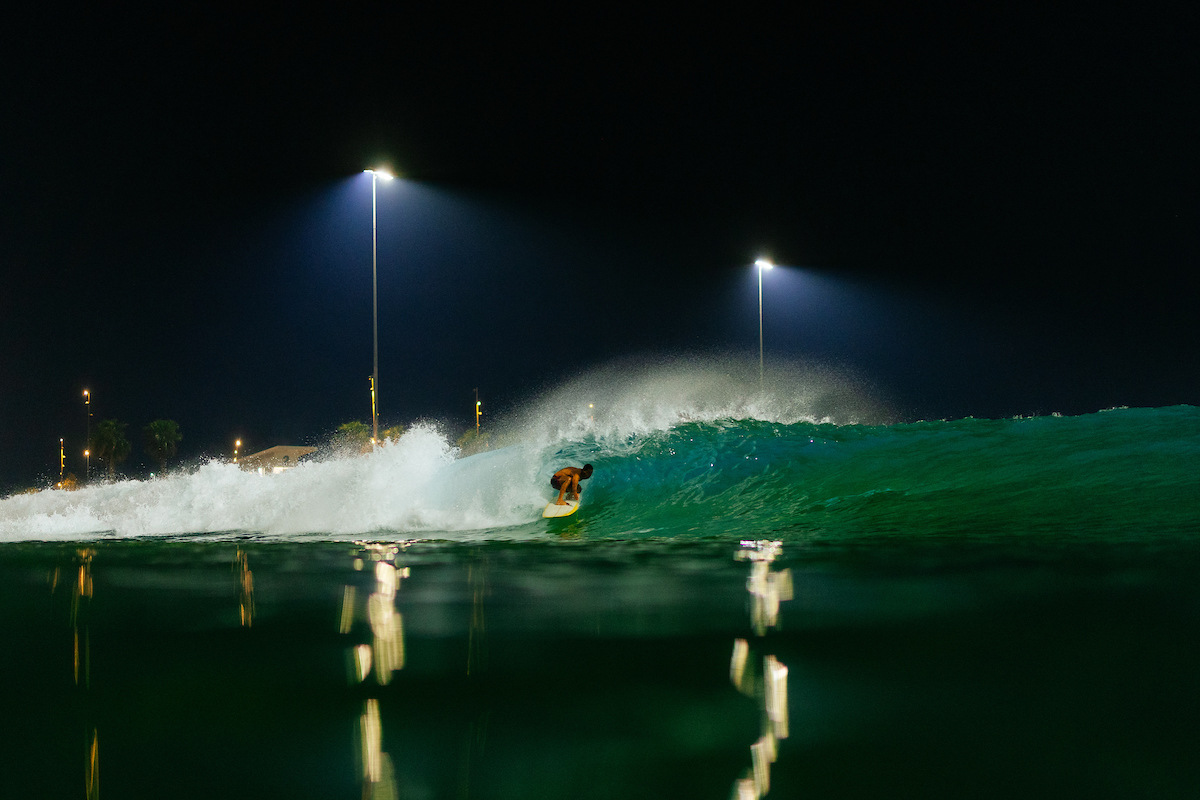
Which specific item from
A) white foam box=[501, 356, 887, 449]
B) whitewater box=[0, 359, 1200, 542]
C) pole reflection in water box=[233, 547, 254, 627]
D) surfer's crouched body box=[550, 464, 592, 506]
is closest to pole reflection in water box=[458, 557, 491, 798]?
pole reflection in water box=[233, 547, 254, 627]

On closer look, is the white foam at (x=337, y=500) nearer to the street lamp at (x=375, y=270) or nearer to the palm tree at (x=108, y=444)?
the street lamp at (x=375, y=270)

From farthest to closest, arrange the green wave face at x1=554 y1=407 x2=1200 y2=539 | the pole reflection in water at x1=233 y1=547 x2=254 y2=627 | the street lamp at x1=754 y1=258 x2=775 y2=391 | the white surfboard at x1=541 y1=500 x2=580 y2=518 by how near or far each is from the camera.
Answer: the street lamp at x1=754 y1=258 x2=775 y2=391 → the white surfboard at x1=541 y1=500 x2=580 y2=518 → the green wave face at x1=554 y1=407 x2=1200 y2=539 → the pole reflection in water at x1=233 y1=547 x2=254 y2=627

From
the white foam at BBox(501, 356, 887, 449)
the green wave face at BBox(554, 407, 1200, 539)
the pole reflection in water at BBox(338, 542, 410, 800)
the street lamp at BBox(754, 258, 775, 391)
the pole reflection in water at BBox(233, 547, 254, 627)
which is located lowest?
the pole reflection in water at BBox(233, 547, 254, 627)

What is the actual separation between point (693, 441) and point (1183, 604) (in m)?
9.55

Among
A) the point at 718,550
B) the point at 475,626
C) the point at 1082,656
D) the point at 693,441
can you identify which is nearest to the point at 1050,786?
the point at 1082,656

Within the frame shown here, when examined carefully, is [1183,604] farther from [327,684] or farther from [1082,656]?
[327,684]

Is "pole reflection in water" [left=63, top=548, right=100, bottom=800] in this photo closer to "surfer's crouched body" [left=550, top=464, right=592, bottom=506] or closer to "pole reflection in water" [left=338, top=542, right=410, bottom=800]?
"pole reflection in water" [left=338, top=542, right=410, bottom=800]

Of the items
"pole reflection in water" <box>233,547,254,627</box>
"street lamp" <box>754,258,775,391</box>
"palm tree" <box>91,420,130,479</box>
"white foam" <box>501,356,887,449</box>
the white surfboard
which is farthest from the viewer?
"palm tree" <box>91,420,130,479</box>

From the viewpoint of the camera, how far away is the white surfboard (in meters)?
10.7

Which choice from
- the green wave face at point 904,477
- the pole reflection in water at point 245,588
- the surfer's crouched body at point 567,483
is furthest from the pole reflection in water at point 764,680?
the surfer's crouched body at point 567,483

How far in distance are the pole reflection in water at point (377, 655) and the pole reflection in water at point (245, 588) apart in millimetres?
466

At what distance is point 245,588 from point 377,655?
2.31 meters

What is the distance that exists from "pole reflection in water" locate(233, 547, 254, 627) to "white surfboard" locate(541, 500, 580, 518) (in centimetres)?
410

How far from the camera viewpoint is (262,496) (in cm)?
1227
